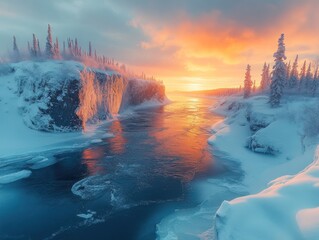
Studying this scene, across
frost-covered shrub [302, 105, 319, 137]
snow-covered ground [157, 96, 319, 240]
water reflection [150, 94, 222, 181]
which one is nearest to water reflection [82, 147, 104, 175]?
water reflection [150, 94, 222, 181]

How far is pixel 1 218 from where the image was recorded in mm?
13508

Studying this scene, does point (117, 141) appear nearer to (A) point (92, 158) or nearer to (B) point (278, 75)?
(A) point (92, 158)

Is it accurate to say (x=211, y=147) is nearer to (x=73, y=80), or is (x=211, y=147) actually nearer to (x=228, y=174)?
(x=228, y=174)

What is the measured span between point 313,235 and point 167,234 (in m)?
7.74

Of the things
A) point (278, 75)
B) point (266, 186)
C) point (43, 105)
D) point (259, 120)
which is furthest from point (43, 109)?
point (278, 75)

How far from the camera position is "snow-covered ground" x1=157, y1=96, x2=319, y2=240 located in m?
7.25

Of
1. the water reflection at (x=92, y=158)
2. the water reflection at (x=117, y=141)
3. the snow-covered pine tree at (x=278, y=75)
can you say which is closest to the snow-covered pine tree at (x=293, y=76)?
the snow-covered pine tree at (x=278, y=75)

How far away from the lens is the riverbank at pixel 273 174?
7172mm

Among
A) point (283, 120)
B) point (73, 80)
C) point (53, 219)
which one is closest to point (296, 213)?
point (53, 219)

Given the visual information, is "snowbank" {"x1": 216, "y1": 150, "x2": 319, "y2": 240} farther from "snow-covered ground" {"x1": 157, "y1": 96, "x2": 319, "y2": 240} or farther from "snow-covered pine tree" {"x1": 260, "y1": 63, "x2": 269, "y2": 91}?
"snow-covered pine tree" {"x1": 260, "y1": 63, "x2": 269, "y2": 91}

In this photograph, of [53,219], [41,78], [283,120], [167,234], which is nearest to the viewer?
[167,234]

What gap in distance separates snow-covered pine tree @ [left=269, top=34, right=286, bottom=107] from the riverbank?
4500mm

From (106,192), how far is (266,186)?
1228cm

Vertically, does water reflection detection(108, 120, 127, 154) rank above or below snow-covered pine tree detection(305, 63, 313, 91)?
below
